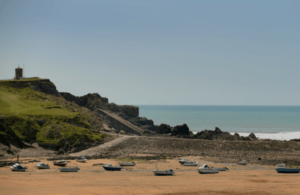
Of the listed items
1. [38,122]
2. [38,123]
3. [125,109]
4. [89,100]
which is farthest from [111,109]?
[38,123]

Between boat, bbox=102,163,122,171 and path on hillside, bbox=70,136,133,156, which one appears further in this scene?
path on hillside, bbox=70,136,133,156

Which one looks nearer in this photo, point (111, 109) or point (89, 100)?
point (89, 100)

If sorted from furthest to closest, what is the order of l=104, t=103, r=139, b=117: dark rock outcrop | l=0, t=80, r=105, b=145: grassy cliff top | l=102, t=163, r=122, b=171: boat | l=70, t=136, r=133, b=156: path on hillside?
l=104, t=103, r=139, b=117: dark rock outcrop → l=0, t=80, r=105, b=145: grassy cliff top → l=70, t=136, r=133, b=156: path on hillside → l=102, t=163, r=122, b=171: boat

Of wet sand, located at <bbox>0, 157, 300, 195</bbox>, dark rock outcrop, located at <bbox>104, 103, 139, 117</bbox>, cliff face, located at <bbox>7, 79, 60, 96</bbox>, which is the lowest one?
wet sand, located at <bbox>0, 157, 300, 195</bbox>

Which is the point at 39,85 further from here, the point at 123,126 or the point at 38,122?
the point at 123,126

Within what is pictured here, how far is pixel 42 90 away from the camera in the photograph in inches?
4168

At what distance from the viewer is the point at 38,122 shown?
254ft

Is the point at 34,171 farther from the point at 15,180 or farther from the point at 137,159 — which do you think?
the point at 137,159

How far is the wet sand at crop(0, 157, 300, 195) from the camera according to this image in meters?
34.5

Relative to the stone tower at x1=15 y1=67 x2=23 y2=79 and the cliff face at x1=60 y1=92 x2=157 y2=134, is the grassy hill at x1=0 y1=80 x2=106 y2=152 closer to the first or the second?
the stone tower at x1=15 y1=67 x2=23 y2=79

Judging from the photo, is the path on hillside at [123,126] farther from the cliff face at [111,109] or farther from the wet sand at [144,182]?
the wet sand at [144,182]

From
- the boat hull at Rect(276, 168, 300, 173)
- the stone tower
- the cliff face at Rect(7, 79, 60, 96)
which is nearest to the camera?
the boat hull at Rect(276, 168, 300, 173)

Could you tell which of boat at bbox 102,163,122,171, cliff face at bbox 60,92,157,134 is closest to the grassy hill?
cliff face at bbox 60,92,157,134

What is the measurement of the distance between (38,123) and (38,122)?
0.92ft
